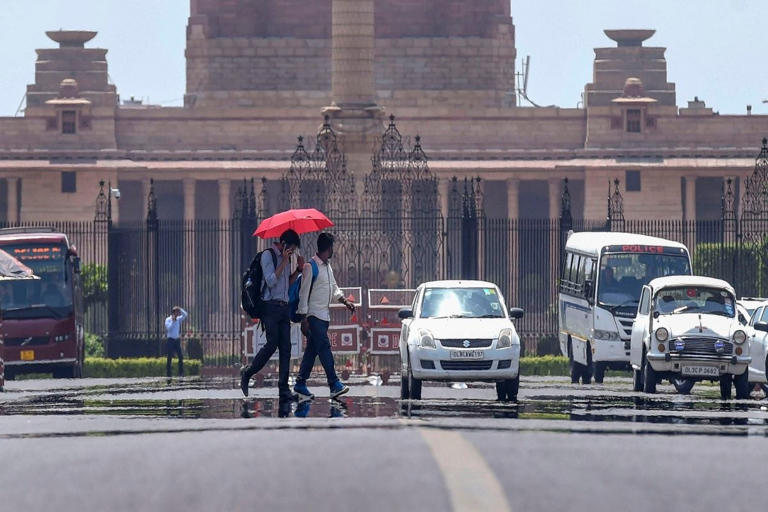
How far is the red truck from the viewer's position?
35281mm

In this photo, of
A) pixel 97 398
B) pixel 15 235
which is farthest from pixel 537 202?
pixel 97 398

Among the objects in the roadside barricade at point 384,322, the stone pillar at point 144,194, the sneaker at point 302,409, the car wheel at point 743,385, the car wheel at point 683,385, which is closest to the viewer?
the sneaker at point 302,409

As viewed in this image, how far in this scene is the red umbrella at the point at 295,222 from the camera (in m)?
23.2

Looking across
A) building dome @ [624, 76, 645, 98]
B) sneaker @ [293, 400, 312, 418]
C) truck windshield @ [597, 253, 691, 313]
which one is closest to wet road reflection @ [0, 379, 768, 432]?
sneaker @ [293, 400, 312, 418]

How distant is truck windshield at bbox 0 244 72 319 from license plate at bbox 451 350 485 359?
14.8m

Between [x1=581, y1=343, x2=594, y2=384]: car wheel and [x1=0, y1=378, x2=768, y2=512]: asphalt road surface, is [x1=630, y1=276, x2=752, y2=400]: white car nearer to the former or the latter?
[x1=0, y1=378, x2=768, y2=512]: asphalt road surface

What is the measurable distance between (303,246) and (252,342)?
27223 mm

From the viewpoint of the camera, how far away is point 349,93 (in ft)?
191

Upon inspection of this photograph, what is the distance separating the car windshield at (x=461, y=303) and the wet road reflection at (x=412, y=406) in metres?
0.95

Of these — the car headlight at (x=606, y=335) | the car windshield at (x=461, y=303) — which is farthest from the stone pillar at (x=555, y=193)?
the car windshield at (x=461, y=303)

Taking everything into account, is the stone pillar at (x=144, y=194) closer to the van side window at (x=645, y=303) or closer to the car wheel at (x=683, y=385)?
the car wheel at (x=683, y=385)

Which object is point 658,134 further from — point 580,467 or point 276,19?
point 580,467

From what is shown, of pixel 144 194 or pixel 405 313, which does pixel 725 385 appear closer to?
pixel 405 313

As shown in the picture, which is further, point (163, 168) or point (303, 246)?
point (163, 168)
